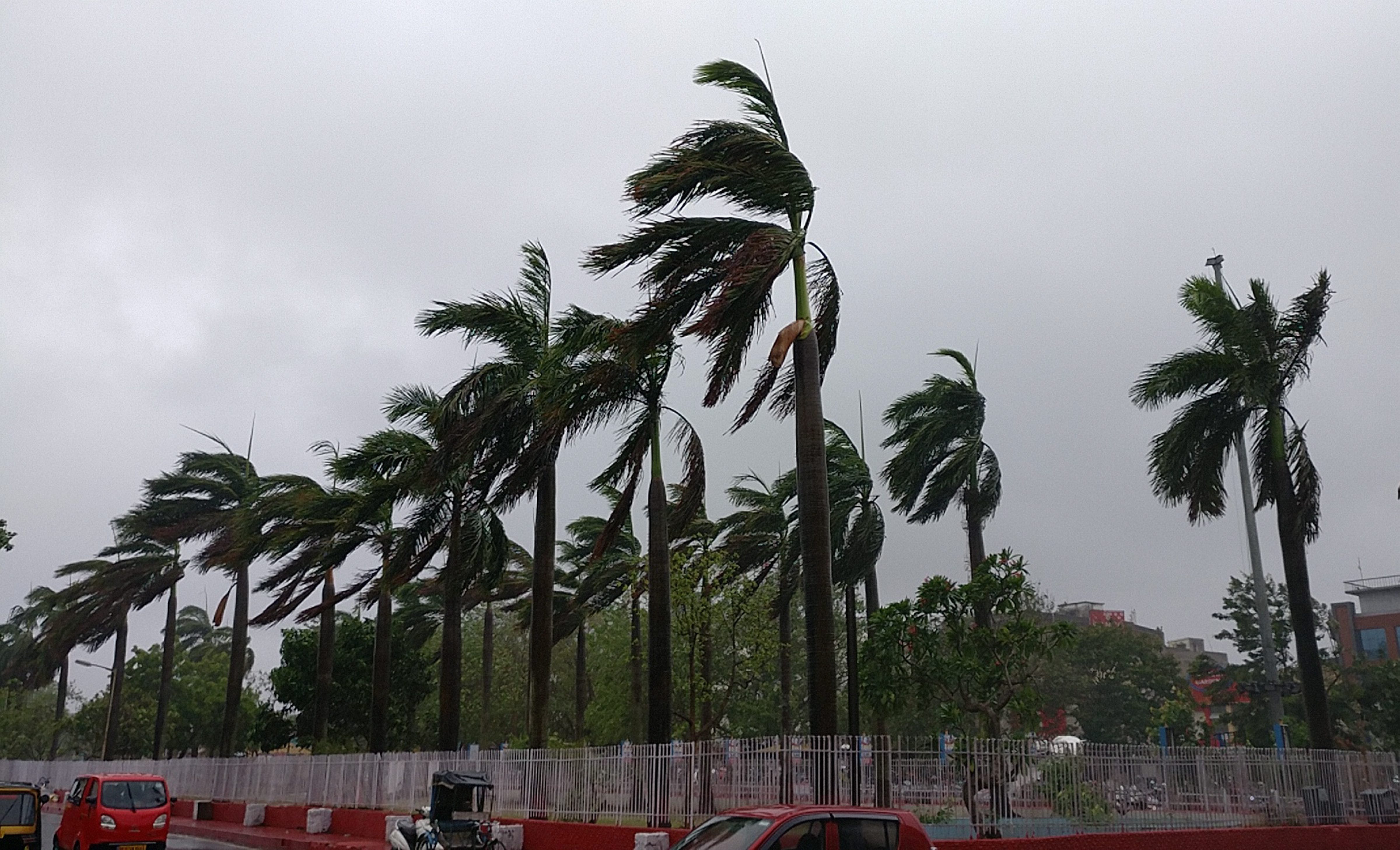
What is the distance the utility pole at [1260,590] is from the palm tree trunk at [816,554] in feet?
43.7

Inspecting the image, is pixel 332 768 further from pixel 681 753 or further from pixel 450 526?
pixel 681 753

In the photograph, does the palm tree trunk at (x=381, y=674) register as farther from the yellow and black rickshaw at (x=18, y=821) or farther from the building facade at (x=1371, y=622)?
the building facade at (x=1371, y=622)

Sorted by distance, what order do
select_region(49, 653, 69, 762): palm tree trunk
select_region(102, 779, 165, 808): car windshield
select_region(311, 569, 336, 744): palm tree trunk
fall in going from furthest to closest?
select_region(49, 653, 69, 762): palm tree trunk, select_region(311, 569, 336, 744): palm tree trunk, select_region(102, 779, 165, 808): car windshield

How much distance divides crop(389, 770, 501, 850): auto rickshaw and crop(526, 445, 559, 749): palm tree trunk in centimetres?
348

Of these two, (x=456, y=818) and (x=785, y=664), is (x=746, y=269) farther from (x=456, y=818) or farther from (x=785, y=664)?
(x=785, y=664)

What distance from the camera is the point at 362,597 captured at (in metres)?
37.2

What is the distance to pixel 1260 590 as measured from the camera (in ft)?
88.6

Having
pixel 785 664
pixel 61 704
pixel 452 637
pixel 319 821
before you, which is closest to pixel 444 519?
pixel 452 637

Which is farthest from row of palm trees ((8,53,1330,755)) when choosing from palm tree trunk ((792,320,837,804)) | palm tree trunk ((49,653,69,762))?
palm tree trunk ((49,653,69,762))

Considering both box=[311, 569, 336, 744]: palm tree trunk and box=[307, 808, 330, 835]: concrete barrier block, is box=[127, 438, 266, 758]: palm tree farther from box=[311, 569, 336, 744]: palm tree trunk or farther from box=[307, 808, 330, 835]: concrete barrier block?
box=[307, 808, 330, 835]: concrete barrier block

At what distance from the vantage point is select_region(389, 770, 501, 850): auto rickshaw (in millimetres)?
17734

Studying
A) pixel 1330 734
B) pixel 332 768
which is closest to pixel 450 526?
pixel 332 768

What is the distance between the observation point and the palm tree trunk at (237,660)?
135 feet

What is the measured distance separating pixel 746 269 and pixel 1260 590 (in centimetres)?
1801
